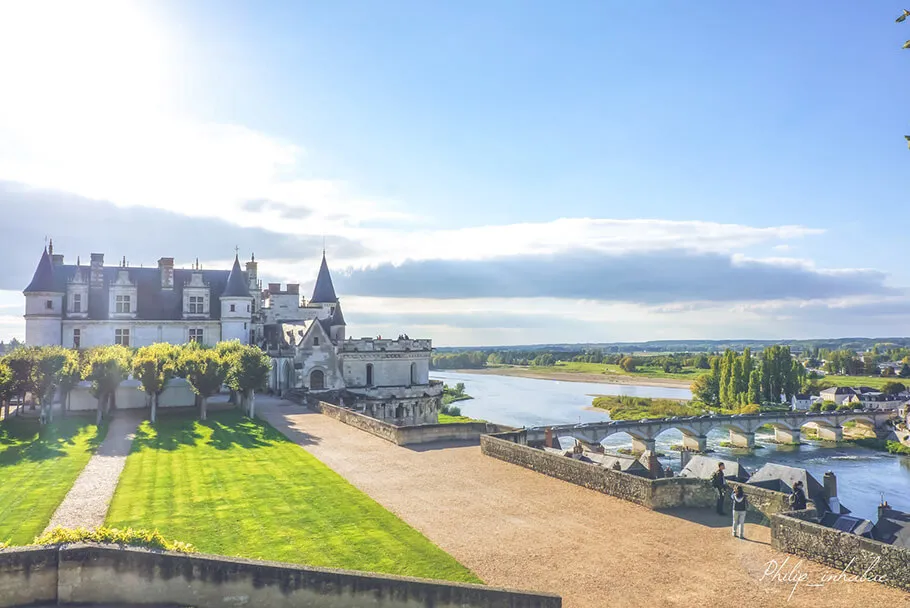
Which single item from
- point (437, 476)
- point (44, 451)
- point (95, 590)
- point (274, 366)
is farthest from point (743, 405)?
point (95, 590)

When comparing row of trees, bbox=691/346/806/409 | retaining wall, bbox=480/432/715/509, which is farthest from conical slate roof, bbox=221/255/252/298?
row of trees, bbox=691/346/806/409

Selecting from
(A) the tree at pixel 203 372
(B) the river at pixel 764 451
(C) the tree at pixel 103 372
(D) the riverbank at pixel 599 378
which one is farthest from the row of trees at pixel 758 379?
(C) the tree at pixel 103 372

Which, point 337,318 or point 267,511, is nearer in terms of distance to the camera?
point 267,511

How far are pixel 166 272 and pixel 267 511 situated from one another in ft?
107

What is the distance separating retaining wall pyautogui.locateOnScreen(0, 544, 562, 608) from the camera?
9.05 metres

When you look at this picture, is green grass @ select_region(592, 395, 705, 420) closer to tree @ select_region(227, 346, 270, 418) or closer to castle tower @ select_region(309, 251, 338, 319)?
castle tower @ select_region(309, 251, 338, 319)

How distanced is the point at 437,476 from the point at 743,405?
71.6 m

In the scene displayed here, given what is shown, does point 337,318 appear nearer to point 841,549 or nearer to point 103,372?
point 103,372

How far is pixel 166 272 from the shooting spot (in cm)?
4266

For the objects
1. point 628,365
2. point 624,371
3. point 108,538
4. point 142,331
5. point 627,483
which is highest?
point 142,331

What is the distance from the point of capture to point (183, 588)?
369 inches

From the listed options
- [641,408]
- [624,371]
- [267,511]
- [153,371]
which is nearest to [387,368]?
[153,371]

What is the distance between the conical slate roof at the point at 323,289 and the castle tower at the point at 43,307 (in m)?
16.9

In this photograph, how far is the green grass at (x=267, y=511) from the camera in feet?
38.9
